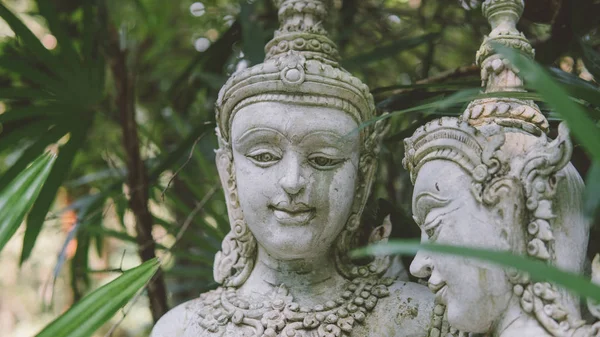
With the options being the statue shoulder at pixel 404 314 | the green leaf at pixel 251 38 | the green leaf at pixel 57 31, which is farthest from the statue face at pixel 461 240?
the green leaf at pixel 57 31

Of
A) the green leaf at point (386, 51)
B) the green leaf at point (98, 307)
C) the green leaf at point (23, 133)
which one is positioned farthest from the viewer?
the green leaf at point (386, 51)

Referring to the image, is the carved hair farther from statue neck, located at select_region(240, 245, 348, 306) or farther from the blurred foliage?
statue neck, located at select_region(240, 245, 348, 306)

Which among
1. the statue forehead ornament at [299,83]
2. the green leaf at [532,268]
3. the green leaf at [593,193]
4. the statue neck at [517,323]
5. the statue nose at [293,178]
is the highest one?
the statue forehead ornament at [299,83]

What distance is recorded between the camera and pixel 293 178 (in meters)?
2.16

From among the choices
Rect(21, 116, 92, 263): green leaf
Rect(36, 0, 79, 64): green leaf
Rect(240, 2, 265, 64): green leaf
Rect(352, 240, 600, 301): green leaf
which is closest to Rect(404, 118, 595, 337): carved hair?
Rect(352, 240, 600, 301): green leaf

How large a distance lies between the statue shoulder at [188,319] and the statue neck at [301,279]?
0.11 meters

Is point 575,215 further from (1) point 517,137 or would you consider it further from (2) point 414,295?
(2) point 414,295

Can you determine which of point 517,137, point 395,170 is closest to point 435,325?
point 517,137

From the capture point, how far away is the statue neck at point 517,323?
1711 mm

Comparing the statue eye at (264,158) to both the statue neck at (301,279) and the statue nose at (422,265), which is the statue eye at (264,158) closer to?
the statue neck at (301,279)

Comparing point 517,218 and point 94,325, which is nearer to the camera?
point 517,218

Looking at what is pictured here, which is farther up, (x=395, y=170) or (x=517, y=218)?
(x=395, y=170)

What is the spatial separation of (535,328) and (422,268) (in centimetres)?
30

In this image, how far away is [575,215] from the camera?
178 cm
